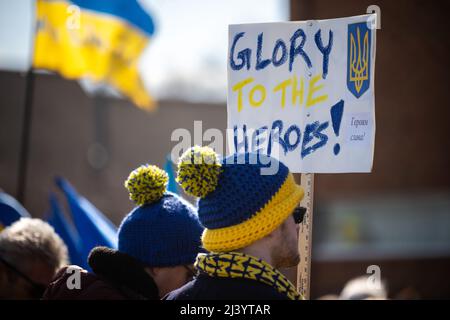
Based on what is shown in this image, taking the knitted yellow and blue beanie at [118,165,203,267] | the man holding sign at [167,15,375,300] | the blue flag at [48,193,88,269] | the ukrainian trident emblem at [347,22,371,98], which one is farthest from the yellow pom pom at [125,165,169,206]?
the blue flag at [48,193,88,269]

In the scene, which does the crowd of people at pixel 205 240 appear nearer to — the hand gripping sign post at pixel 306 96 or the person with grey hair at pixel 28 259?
the hand gripping sign post at pixel 306 96

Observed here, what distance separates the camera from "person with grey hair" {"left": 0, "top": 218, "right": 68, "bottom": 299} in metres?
2.90

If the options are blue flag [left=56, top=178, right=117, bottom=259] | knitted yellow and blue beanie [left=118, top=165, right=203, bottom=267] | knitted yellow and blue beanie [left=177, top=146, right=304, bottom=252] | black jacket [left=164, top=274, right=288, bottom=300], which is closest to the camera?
black jacket [left=164, top=274, right=288, bottom=300]

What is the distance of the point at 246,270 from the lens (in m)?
1.78

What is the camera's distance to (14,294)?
114 inches

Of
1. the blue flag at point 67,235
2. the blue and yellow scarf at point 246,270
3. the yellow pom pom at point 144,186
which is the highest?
the yellow pom pom at point 144,186

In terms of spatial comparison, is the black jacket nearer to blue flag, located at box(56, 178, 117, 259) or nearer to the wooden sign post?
the wooden sign post

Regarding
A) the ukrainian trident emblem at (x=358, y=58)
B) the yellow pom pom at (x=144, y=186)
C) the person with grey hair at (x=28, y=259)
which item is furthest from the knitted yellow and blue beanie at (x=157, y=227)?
the ukrainian trident emblem at (x=358, y=58)

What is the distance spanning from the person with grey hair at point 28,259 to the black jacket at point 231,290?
1381 millimetres

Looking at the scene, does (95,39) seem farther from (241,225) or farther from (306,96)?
(241,225)

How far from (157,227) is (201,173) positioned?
1.86 ft

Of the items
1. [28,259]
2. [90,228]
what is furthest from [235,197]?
[90,228]

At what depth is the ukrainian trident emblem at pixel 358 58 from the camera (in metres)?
2.71
